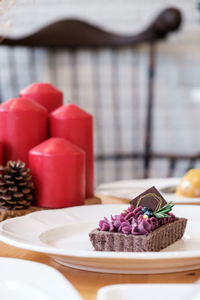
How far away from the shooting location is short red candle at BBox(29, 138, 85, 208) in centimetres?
93

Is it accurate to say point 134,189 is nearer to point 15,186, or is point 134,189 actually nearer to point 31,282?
point 15,186

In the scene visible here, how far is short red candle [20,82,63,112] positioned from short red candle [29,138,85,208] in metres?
0.21

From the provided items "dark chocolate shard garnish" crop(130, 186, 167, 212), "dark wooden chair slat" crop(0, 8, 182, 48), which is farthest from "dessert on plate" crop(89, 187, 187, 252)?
"dark wooden chair slat" crop(0, 8, 182, 48)

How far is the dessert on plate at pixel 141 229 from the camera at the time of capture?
0.63m

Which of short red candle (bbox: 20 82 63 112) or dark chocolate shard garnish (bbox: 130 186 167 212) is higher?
short red candle (bbox: 20 82 63 112)

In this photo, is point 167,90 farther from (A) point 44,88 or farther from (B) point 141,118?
(A) point 44,88

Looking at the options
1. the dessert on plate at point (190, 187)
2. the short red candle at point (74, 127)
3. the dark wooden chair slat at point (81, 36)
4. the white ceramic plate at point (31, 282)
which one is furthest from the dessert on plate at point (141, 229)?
the dark wooden chair slat at point (81, 36)

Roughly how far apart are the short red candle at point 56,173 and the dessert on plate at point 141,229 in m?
0.24

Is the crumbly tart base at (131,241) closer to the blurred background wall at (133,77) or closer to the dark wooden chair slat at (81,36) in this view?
the dark wooden chair slat at (81,36)

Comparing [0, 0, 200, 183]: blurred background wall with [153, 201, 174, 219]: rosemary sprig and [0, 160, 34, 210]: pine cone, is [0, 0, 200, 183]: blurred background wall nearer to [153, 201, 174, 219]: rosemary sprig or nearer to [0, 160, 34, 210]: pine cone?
[0, 160, 34, 210]: pine cone

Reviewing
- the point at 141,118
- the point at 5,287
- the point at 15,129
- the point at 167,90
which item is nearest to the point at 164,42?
the point at 167,90

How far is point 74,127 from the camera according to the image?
1.04 metres

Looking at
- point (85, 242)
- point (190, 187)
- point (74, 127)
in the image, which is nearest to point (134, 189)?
point (190, 187)

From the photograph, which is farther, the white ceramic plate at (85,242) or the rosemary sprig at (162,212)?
the rosemary sprig at (162,212)
